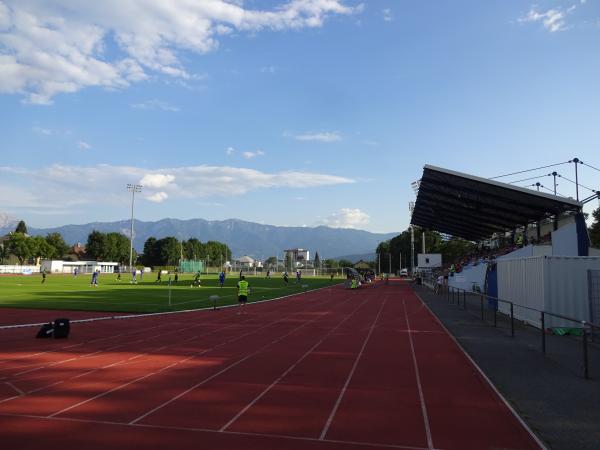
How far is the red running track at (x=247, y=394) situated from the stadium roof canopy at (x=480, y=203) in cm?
1869

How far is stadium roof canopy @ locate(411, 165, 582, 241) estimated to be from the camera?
29609 millimetres

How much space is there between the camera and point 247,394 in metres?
7.60

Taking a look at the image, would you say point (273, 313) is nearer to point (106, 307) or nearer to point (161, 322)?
point (161, 322)

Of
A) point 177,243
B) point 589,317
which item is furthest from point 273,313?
point 177,243

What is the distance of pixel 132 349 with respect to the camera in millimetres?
11750

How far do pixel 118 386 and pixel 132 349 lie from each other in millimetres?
3821

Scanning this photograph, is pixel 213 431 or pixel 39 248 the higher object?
pixel 39 248

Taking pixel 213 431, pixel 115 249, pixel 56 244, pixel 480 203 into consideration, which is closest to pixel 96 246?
pixel 115 249

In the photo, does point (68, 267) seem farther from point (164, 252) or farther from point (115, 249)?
point (164, 252)

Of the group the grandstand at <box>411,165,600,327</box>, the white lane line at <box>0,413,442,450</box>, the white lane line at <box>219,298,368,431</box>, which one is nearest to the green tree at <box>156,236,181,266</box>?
the grandstand at <box>411,165,600,327</box>

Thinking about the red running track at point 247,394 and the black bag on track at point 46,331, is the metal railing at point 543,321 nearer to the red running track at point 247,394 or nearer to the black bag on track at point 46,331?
the red running track at point 247,394

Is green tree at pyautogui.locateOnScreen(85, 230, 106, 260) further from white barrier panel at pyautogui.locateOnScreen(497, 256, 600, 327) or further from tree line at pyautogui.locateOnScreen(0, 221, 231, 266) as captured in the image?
white barrier panel at pyautogui.locateOnScreen(497, 256, 600, 327)

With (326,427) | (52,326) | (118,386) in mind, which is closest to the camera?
(326,427)

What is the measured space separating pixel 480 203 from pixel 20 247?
3918 inches
